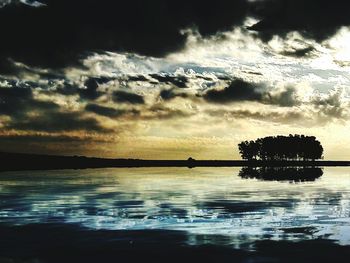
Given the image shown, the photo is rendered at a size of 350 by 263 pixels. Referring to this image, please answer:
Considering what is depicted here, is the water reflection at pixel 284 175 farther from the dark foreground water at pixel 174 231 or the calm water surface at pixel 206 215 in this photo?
the dark foreground water at pixel 174 231

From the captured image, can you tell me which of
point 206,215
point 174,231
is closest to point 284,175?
point 206,215

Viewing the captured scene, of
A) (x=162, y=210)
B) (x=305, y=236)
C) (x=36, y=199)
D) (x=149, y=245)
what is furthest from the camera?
(x=36, y=199)

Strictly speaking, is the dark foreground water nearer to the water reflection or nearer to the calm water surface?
the calm water surface

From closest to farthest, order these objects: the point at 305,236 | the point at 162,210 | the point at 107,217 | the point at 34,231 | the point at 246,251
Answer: the point at 246,251 < the point at 305,236 < the point at 34,231 < the point at 107,217 < the point at 162,210

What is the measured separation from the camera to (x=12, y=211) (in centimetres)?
2988

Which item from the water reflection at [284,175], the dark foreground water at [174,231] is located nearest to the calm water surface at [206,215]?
the dark foreground water at [174,231]

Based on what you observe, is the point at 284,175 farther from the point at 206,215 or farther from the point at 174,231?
the point at 174,231

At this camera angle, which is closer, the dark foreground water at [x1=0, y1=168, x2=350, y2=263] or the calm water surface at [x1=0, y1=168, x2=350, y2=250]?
the dark foreground water at [x1=0, y1=168, x2=350, y2=263]

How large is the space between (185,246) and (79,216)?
10508 mm

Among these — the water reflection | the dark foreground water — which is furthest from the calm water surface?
the water reflection

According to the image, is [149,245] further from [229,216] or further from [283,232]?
[229,216]

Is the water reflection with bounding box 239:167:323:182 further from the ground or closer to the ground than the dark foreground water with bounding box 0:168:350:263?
further from the ground

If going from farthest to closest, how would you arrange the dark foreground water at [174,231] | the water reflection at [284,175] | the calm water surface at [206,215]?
1. the water reflection at [284,175]
2. the calm water surface at [206,215]
3. the dark foreground water at [174,231]

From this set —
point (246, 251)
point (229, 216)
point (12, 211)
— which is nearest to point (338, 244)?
point (246, 251)
